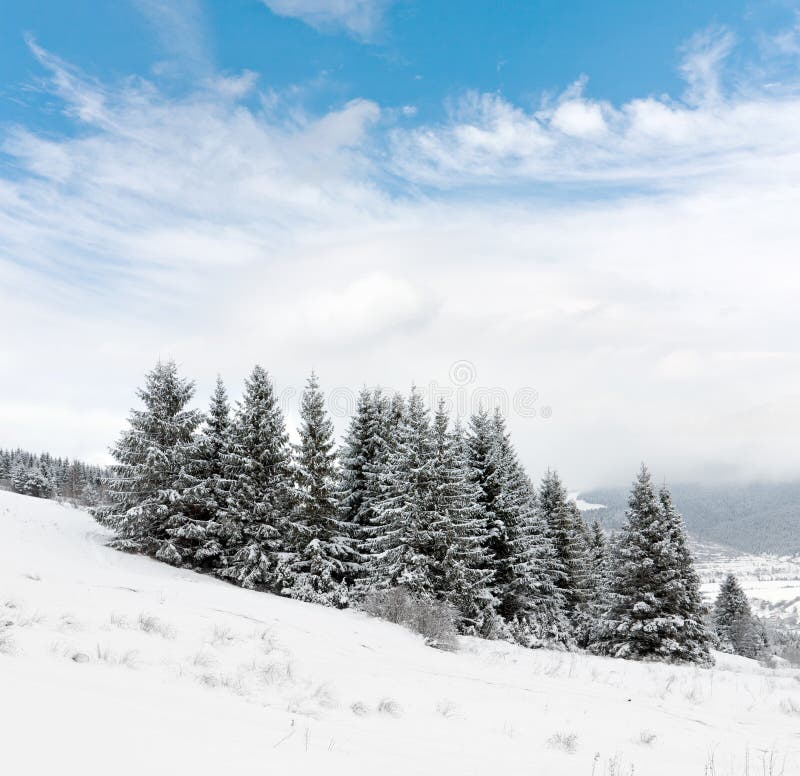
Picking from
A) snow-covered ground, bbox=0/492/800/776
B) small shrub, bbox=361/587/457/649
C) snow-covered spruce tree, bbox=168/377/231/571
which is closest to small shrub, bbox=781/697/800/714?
snow-covered ground, bbox=0/492/800/776

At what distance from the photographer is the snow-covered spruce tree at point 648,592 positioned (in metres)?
26.3

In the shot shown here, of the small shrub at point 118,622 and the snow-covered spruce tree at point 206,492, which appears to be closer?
the small shrub at point 118,622

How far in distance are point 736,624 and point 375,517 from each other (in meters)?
47.7

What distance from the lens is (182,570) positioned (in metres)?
22.5

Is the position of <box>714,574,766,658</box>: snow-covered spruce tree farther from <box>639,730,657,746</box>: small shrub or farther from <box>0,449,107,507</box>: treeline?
<box>0,449,107,507</box>: treeline

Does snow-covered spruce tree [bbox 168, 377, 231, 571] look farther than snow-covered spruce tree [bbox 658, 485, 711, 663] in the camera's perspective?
No

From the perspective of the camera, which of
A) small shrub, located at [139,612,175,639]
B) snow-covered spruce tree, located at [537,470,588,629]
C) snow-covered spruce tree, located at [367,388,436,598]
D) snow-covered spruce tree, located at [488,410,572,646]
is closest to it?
small shrub, located at [139,612,175,639]

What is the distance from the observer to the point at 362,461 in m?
28.0

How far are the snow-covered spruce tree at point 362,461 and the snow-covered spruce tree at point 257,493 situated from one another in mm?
3176

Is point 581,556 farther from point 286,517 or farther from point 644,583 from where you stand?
point 286,517

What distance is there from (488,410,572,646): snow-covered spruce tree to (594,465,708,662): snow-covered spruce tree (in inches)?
115

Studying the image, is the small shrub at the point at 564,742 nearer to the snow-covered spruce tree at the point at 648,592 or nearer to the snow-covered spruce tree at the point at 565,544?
the snow-covered spruce tree at the point at 648,592

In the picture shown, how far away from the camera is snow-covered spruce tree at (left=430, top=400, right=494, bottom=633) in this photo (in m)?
22.7

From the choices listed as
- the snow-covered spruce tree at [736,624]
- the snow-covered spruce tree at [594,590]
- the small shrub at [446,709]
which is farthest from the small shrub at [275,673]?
the snow-covered spruce tree at [736,624]
